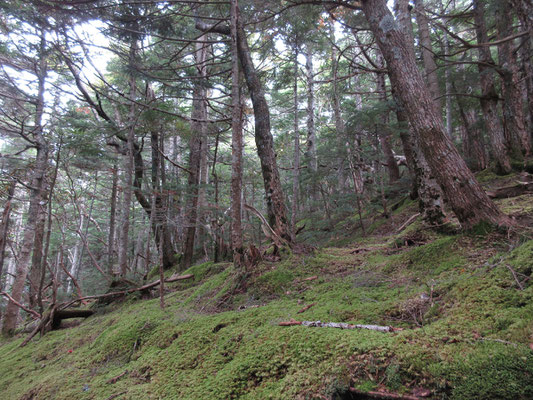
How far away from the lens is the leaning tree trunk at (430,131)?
3507mm

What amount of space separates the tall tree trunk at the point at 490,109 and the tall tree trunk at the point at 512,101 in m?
0.25

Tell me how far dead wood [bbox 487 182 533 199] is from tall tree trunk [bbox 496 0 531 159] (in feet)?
9.56

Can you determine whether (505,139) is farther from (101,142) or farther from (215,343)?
(101,142)

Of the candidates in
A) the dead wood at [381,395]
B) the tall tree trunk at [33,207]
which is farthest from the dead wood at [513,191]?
the tall tree trunk at [33,207]

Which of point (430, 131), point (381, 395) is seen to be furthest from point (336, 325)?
point (430, 131)

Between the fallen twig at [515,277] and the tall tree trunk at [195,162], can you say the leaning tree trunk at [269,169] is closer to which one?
the tall tree trunk at [195,162]

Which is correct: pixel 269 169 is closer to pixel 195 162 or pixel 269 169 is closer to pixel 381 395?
pixel 381 395

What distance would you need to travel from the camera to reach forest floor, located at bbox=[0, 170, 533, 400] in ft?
5.23

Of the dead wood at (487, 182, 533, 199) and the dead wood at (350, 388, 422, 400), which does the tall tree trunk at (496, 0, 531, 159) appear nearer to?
the dead wood at (487, 182, 533, 199)

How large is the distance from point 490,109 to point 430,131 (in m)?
7.50

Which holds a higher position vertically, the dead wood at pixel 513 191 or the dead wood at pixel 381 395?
the dead wood at pixel 513 191

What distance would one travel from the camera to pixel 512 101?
27.6 feet

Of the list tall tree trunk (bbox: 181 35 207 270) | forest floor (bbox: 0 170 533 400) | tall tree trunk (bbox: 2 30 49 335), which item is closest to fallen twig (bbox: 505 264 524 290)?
forest floor (bbox: 0 170 533 400)

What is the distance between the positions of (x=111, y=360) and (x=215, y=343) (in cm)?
188
